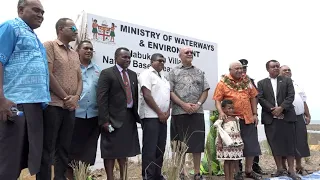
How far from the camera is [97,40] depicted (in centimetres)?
439

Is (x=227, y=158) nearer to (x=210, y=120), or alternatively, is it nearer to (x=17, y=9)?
(x=210, y=120)

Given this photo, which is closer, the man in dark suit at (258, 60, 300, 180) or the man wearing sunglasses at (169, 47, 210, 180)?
the man wearing sunglasses at (169, 47, 210, 180)

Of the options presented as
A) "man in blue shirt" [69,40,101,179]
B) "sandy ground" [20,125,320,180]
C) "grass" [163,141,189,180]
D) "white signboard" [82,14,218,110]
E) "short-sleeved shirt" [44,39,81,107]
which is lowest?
"sandy ground" [20,125,320,180]

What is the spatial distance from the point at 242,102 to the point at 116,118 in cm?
178

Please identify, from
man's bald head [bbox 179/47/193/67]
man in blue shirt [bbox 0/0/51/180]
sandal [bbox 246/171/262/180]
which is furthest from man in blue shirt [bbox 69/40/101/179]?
sandal [bbox 246/171/262/180]

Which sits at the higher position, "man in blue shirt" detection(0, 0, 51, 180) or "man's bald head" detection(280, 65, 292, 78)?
"man's bald head" detection(280, 65, 292, 78)

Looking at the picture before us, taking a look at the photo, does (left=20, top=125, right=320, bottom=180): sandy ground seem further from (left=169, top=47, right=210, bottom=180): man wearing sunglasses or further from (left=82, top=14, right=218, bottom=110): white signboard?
(left=82, top=14, right=218, bottom=110): white signboard

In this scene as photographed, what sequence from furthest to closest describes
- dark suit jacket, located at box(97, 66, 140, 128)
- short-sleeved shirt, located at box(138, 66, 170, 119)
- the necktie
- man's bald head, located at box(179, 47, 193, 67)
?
man's bald head, located at box(179, 47, 193, 67) → short-sleeved shirt, located at box(138, 66, 170, 119) → the necktie → dark suit jacket, located at box(97, 66, 140, 128)

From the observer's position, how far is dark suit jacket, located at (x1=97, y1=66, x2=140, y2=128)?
3.60 metres

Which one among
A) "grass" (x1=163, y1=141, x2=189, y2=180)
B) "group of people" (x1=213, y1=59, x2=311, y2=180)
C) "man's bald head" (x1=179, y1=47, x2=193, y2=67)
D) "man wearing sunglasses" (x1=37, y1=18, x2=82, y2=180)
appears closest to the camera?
"man wearing sunglasses" (x1=37, y1=18, x2=82, y2=180)

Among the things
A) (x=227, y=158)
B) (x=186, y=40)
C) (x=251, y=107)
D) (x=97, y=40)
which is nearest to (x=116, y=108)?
(x=97, y=40)

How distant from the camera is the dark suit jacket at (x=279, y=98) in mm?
4787

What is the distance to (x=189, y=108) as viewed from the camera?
165 inches

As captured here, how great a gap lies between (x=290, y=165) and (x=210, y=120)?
53.5 inches
